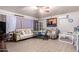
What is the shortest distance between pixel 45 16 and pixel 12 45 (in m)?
1.17

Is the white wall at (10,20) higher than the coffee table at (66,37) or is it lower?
higher

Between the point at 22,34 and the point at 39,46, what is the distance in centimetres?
56

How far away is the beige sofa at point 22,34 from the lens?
8.96ft

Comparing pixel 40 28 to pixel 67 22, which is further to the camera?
pixel 40 28

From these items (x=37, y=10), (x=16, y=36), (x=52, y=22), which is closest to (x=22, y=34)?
(x=16, y=36)

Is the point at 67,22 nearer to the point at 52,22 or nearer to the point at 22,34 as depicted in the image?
the point at 52,22

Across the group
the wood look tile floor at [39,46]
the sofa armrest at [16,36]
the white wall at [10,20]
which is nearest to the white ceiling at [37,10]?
the white wall at [10,20]

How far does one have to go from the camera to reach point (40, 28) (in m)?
2.83

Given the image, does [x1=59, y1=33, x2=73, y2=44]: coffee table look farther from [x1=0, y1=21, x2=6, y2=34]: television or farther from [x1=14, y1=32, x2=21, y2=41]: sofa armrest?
[x1=0, y1=21, x2=6, y2=34]: television

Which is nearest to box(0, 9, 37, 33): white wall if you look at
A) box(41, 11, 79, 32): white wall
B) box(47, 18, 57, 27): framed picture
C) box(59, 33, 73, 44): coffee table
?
box(41, 11, 79, 32): white wall

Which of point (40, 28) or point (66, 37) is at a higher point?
point (40, 28)

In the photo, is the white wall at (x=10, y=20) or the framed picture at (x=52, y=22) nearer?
the white wall at (x=10, y=20)

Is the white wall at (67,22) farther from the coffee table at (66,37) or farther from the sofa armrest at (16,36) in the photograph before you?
the sofa armrest at (16,36)

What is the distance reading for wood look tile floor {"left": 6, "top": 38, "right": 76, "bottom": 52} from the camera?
2678 millimetres
